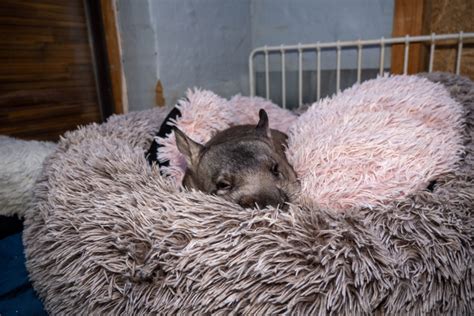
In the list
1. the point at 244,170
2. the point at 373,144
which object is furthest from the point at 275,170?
the point at 373,144

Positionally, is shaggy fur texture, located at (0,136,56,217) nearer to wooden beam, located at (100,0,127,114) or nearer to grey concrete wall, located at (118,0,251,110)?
wooden beam, located at (100,0,127,114)

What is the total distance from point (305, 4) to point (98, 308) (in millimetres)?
2645

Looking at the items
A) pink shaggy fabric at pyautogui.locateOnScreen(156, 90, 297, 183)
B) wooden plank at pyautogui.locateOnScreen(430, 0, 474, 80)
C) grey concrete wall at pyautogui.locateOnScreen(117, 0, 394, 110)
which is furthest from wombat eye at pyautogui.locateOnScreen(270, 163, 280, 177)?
wooden plank at pyautogui.locateOnScreen(430, 0, 474, 80)

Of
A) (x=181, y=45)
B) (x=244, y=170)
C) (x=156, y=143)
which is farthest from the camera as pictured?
(x=181, y=45)

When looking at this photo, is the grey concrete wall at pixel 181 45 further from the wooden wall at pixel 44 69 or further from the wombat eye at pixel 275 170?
the wombat eye at pixel 275 170

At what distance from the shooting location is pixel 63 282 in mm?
1147

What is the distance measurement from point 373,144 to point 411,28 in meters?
1.50

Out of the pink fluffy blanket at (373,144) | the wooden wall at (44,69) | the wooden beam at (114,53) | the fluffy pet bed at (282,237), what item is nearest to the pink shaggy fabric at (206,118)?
the pink fluffy blanket at (373,144)

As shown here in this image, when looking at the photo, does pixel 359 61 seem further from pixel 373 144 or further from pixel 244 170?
pixel 244 170

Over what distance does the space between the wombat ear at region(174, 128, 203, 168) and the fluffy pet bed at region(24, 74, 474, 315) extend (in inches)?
8.3

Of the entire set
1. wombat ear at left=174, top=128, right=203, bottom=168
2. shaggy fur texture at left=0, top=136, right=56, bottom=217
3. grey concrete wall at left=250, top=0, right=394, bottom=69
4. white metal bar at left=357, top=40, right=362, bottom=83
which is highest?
grey concrete wall at left=250, top=0, right=394, bottom=69

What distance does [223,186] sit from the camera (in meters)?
1.50

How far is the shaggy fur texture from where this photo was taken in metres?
1.89

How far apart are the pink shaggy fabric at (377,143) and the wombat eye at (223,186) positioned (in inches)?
12.0
